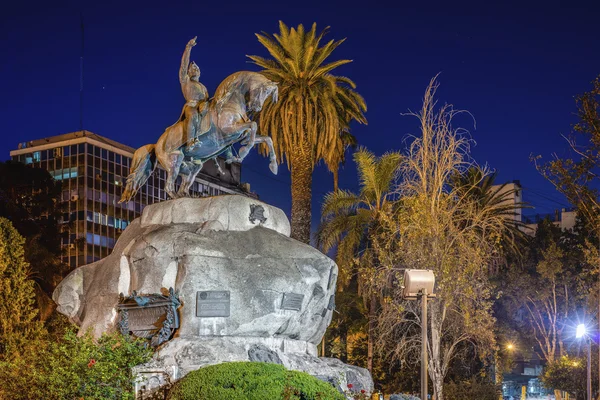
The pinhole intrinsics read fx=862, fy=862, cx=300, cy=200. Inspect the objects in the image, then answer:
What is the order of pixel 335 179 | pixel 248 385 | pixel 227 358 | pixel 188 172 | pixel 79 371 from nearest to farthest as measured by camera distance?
pixel 248 385 → pixel 79 371 → pixel 227 358 → pixel 188 172 → pixel 335 179

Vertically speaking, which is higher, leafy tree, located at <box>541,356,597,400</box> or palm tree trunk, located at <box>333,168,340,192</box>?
palm tree trunk, located at <box>333,168,340,192</box>

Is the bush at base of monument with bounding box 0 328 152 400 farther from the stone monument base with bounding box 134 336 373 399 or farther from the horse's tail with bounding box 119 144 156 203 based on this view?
the horse's tail with bounding box 119 144 156 203

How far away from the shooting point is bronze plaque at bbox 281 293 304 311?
17297mm

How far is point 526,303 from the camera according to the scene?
45.9 metres

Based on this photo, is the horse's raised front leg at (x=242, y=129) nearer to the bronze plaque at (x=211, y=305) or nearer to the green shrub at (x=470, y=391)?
the bronze plaque at (x=211, y=305)

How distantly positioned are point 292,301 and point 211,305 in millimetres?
1717

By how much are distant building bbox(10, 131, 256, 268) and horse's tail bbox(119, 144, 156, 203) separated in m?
63.5

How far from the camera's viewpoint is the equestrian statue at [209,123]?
19.1 meters

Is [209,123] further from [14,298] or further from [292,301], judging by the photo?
[14,298]

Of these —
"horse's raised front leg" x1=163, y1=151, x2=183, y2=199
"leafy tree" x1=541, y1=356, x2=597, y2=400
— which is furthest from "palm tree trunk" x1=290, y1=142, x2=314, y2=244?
"horse's raised front leg" x1=163, y1=151, x2=183, y2=199

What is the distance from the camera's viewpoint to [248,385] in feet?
42.3

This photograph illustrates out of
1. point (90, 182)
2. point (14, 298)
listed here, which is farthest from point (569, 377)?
point (90, 182)

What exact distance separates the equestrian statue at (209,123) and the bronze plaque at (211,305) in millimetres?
3646

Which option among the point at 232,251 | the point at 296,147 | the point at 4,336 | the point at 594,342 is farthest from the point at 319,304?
the point at 594,342
